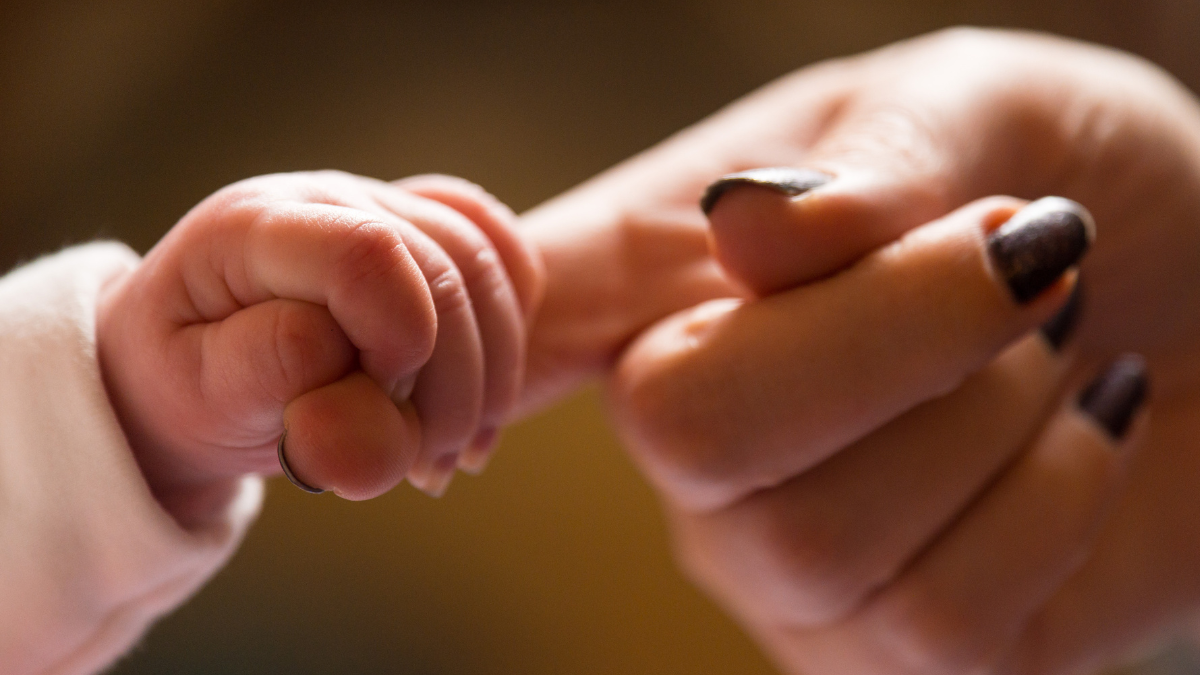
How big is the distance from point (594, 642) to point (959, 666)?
0.45 m

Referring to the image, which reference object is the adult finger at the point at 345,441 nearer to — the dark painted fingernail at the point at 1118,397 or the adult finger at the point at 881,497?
the adult finger at the point at 881,497

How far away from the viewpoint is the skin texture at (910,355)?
494 millimetres

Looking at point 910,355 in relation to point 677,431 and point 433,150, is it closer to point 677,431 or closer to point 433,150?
point 677,431

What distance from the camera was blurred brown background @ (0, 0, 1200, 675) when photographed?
2.26 ft

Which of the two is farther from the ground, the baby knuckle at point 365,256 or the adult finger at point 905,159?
the baby knuckle at point 365,256

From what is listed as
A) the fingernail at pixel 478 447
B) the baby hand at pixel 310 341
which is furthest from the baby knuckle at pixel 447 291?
the fingernail at pixel 478 447

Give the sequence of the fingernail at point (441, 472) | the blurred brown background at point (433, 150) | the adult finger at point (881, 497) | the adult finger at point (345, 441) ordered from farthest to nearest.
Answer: the blurred brown background at point (433, 150)
the adult finger at point (881, 497)
the fingernail at point (441, 472)
the adult finger at point (345, 441)

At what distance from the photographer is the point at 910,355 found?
1.60 feet

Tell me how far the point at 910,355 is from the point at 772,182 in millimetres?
129

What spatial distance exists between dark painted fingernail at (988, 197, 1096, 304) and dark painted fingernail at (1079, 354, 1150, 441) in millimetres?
195

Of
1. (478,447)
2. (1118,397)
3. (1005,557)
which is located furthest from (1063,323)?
(478,447)

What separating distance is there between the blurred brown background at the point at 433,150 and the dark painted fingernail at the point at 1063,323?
50 centimetres

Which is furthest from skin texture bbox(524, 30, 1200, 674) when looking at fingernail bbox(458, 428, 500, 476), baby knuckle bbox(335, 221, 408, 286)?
baby knuckle bbox(335, 221, 408, 286)

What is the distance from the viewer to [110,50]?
2.37 ft
